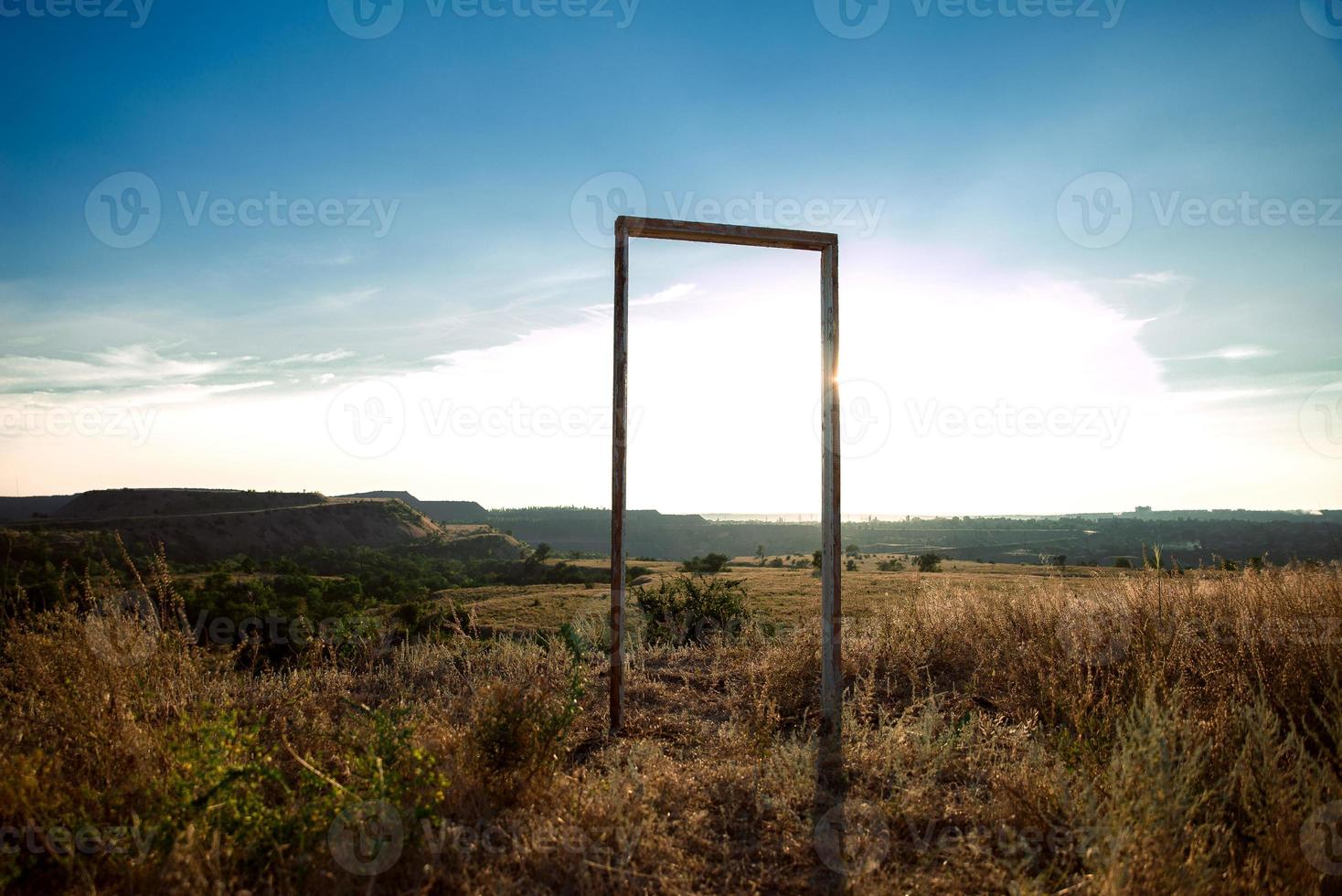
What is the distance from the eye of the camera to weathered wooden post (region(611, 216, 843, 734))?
5238mm

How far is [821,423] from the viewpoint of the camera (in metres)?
5.54

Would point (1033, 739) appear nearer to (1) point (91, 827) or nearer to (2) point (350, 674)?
(1) point (91, 827)

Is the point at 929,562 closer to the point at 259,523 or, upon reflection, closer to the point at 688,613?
the point at 688,613

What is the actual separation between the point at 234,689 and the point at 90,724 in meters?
1.79

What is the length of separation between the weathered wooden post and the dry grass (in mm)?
448

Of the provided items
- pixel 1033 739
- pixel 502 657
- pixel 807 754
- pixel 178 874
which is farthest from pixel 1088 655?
→ pixel 178 874

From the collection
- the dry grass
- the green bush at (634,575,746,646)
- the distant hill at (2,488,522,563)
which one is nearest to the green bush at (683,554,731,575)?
the green bush at (634,575,746,646)

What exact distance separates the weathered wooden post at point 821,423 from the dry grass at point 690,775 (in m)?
0.45

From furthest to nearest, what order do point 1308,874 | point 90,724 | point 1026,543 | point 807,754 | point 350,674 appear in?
point 1026,543, point 350,674, point 807,754, point 90,724, point 1308,874

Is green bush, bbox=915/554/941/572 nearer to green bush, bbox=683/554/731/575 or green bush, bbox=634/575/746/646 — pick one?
green bush, bbox=683/554/731/575

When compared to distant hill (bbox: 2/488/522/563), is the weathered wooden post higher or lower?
higher

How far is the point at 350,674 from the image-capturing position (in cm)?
657

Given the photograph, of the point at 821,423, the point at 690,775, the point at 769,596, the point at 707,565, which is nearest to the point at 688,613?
the point at 821,423

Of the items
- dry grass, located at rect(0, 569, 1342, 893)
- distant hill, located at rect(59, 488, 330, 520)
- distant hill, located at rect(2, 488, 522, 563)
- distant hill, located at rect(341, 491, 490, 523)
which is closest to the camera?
Answer: dry grass, located at rect(0, 569, 1342, 893)
